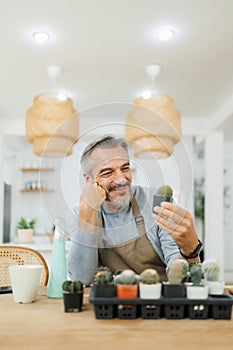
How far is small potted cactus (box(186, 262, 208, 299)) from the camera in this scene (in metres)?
0.98

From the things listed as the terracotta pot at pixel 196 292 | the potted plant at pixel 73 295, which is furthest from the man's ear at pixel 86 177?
the terracotta pot at pixel 196 292

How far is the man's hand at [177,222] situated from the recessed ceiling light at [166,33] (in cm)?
178

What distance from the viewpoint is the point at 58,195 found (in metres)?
1.32

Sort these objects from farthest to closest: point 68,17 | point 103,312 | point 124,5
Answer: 1. point 68,17
2. point 124,5
3. point 103,312

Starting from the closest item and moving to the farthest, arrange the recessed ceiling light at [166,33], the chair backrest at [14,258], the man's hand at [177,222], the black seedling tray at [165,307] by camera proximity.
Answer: the black seedling tray at [165,307] < the man's hand at [177,222] < the chair backrest at [14,258] < the recessed ceiling light at [166,33]

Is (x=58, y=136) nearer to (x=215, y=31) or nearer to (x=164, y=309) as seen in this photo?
(x=164, y=309)

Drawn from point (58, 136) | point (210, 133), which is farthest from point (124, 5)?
point (210, 133)

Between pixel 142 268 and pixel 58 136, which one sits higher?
pixel 58 136

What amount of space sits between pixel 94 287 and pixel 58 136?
20.0 inches

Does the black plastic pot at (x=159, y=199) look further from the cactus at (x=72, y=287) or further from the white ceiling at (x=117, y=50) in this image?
the white ceiling at (x=117, y=50)

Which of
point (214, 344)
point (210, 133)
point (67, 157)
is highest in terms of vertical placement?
point (210, 133)

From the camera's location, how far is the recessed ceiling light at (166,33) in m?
2.74

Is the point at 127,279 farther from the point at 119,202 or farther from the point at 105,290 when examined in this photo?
the point at 119,202

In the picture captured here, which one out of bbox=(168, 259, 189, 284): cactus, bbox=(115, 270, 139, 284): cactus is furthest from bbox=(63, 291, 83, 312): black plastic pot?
bbox=(168, 259, 189, 284): cactus
